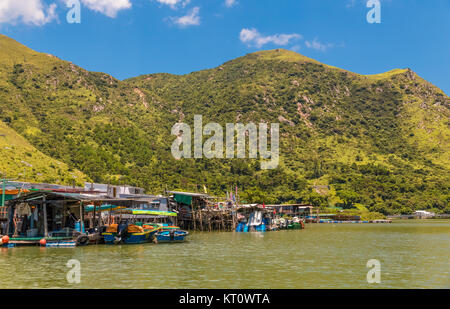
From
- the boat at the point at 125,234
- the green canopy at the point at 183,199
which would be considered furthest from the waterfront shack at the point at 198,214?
the boat at the point at 125,234

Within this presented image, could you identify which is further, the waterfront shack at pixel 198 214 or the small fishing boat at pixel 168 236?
the waterfront shack at pixel 198 214

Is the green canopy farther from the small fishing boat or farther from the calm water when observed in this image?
the calm water

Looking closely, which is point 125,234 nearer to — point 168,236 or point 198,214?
point 168,236

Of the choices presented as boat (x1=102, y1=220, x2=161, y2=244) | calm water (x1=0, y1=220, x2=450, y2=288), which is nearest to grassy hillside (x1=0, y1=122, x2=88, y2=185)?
boat (x1=102, y1=220, x2=161, y2=244)

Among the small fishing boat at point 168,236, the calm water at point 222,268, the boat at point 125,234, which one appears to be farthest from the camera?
the small fishing boat at point 168,236

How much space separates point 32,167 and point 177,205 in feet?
200

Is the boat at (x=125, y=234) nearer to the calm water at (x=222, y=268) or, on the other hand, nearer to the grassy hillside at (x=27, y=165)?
the calm water at (x=222, y=268)

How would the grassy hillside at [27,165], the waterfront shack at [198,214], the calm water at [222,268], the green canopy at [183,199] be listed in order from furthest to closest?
the grassy hillside at [27,165], the green canopy at [183,199], the waterfront shack at [198,214], the calm water at [222,268]

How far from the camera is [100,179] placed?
528 ft

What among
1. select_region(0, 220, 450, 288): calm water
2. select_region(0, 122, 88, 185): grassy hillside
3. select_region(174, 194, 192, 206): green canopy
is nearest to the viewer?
select_region(0, 220, 450, 288): calm water

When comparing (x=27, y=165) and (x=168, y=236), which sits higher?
(x=27, y=165)

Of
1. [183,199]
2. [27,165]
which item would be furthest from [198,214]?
[27,165]
